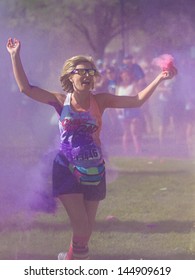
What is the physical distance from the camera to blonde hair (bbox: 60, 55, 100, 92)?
4.61m

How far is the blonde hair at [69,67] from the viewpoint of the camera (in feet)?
15.1

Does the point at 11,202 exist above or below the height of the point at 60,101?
below

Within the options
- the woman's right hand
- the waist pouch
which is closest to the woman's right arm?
the woman's right hand

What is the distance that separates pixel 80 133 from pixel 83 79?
0.29 meters

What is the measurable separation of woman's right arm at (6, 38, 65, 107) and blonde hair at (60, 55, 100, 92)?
0.07 meters

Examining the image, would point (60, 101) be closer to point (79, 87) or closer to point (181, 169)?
point (79, 87)

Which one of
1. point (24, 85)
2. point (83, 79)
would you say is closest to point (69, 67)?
point (83, 79)

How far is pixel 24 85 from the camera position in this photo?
4527 millimetres

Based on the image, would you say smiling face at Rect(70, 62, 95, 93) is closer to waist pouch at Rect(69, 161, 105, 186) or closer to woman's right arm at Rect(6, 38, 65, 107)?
woman's right arm at Rect(6, 38, 65, 107)

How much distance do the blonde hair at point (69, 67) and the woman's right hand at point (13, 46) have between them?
301mm
